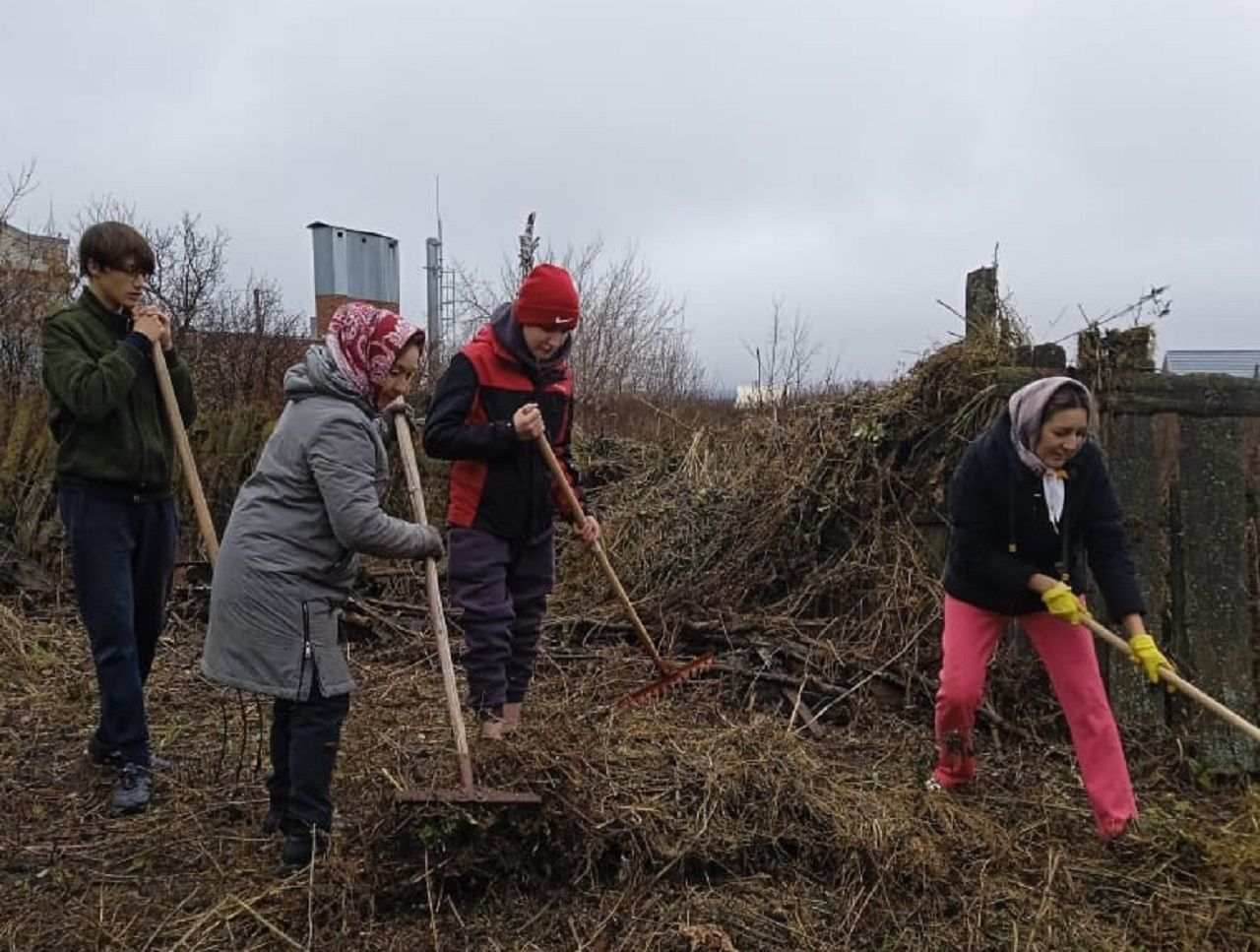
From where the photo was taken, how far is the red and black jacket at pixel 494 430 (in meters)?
3.54

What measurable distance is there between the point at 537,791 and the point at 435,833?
280mm

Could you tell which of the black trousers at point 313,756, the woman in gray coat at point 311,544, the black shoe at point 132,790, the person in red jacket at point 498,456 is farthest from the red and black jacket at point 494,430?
the black shoe at point 132,790

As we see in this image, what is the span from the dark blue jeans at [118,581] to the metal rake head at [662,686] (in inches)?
71.7

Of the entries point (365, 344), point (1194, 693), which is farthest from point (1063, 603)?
point (365, 344)

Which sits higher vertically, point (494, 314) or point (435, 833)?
point (494, 314)

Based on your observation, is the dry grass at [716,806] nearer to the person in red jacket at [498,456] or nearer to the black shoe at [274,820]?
the black shoe at [274,820]

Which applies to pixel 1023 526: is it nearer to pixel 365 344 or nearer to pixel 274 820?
pixel 365 344

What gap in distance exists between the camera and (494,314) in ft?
12.0

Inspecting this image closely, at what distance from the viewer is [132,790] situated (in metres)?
3.52

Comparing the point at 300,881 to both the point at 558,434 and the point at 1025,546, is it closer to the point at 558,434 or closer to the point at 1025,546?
the point at 558,434

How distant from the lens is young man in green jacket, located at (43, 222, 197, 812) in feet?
11.0

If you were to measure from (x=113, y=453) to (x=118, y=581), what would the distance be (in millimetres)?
399

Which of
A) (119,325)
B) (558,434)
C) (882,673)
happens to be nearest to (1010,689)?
(882,673)

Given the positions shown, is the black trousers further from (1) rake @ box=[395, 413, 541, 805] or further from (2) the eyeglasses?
(2) the eyeglasses
